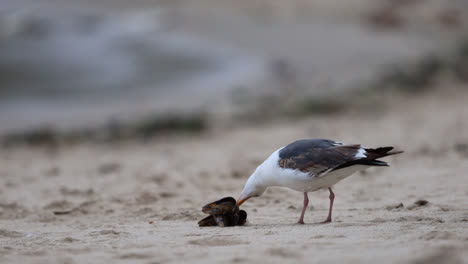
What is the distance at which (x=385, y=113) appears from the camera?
11.5 m

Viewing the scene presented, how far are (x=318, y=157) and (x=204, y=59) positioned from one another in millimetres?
15291

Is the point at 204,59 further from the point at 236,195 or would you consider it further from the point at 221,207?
the point at 221,207

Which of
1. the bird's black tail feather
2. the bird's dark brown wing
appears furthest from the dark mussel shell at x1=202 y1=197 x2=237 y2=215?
the bird's black tail feather

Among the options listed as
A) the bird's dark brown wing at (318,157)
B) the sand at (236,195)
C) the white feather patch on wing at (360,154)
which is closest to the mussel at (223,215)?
the sand at (236,195)

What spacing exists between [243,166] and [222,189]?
1.04 meters

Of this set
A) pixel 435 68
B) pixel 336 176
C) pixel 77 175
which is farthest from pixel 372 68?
pixel 336 176

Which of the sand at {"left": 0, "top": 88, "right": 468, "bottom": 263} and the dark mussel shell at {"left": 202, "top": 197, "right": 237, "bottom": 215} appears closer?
the sand at {"left": 0, "top": 88, "right": 468, "bottom": 263}

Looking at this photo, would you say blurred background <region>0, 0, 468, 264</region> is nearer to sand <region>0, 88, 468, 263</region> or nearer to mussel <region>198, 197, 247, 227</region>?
sand <region>0, 88, 468, 263</region>

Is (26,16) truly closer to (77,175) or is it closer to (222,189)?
(77,175)

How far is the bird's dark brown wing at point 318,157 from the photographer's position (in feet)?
15.4

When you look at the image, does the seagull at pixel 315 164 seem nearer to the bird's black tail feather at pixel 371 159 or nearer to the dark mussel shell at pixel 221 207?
the bird's black tail feather at pixel 371 159

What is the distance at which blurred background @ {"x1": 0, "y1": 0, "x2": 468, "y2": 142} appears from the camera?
1302cm

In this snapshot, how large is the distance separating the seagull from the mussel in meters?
0.42

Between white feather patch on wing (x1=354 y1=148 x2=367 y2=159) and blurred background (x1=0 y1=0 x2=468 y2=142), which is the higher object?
blurred background (x1=0 y1=0 x2=468 y2=142)
